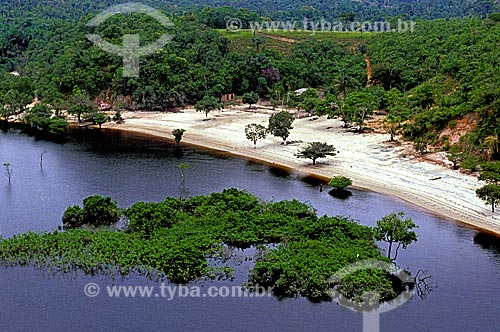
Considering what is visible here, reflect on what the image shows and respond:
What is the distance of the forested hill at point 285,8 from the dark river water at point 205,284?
252 ft

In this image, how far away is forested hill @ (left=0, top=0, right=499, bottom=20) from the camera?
141750 millimetres

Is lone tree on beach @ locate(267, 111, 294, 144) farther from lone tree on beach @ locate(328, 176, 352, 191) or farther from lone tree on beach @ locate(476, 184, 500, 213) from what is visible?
lone tree on beach @ locate(476, 184, 500, 213)

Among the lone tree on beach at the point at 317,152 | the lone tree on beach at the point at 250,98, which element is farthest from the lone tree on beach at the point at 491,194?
the lone tree on beach at the point at 250,98

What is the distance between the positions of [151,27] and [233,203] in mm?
61149

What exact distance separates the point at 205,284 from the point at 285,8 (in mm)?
145976

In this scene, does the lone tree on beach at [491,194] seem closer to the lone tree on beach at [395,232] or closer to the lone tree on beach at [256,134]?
the lone tree on beach at [395,232]

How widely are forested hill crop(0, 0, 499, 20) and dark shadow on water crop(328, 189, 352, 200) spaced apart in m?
88.5

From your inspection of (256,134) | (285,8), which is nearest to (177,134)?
(256,134)

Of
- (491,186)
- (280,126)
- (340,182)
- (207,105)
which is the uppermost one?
(207,105)

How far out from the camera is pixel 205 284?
37125 mm

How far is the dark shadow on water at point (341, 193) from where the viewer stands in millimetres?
52469

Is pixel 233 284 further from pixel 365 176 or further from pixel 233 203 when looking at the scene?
pixel 365 176

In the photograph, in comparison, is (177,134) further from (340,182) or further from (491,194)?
(491,194)

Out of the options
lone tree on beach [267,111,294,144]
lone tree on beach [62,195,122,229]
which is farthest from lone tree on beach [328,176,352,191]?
lone tree on beach [62,195,122,229]
